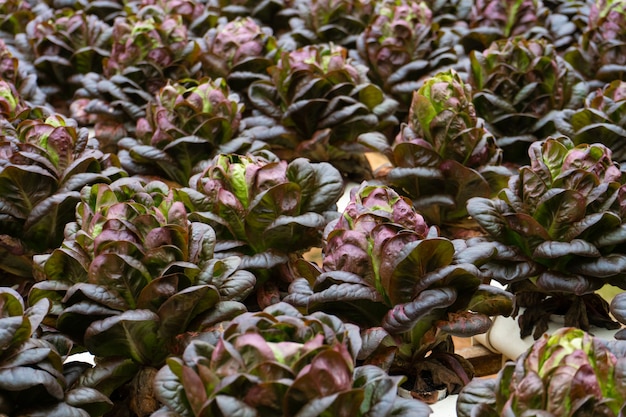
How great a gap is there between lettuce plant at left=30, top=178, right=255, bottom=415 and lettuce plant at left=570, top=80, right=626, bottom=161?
934 mm

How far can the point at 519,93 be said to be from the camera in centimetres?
216

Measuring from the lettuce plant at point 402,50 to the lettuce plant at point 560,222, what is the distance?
0.85 metres

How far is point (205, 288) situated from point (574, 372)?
575 millimetres

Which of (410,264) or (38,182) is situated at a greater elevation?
(410,264)

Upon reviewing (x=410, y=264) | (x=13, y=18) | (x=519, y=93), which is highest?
(x=410, y=264)

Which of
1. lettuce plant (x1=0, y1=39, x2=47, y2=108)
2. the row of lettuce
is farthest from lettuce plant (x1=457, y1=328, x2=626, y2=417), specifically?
lettuce plant (x1=0, y1=39, x2=47, y2=108)

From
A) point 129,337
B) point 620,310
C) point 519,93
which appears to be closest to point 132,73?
point 519,93

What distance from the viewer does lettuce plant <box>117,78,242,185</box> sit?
6.47 ft

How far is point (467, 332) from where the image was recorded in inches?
53.4

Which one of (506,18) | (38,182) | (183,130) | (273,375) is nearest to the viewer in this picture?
(273,375)

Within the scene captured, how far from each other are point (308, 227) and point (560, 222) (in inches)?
17.9

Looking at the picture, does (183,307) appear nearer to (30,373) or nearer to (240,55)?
(30,373)

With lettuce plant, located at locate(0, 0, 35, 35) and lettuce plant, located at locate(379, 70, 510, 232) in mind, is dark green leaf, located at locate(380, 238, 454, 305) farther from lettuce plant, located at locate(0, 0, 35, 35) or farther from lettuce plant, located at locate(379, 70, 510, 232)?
lettuce plant, located at locate(0, 0, 35, 35)

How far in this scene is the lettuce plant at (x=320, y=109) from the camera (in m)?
2.14
